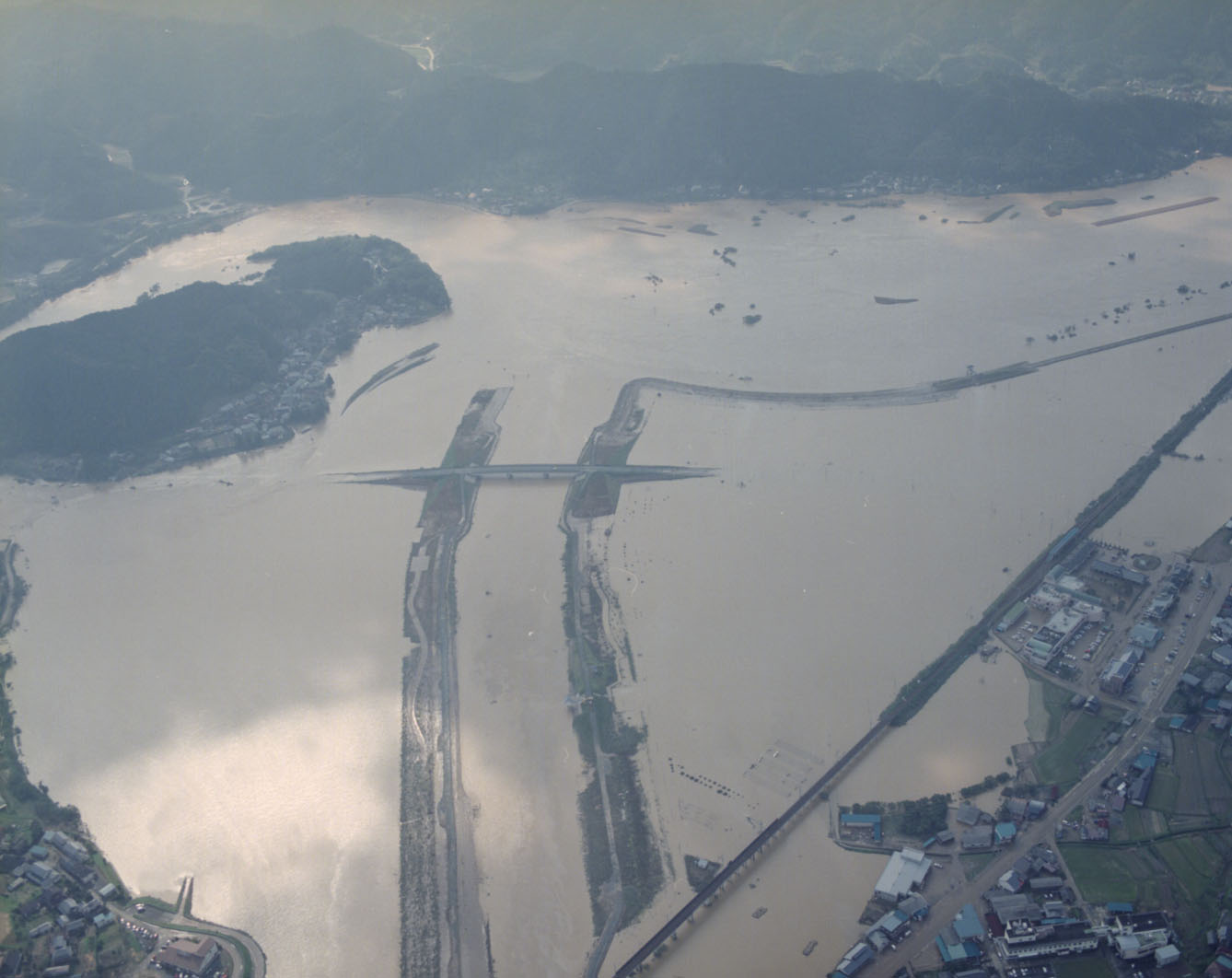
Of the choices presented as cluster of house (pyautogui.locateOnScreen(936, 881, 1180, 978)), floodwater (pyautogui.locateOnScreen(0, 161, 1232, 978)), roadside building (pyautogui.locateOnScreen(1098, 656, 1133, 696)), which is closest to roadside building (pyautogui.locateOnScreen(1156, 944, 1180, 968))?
cluster of house (pyautogui.locateOnScreen(936, 881, 1180, 978))

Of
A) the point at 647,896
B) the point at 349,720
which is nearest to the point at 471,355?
the point at 349,720

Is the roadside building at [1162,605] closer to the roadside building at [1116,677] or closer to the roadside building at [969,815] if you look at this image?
the roadside building at [1116,677]

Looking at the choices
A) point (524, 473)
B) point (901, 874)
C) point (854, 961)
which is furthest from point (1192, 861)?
point (524, 473)

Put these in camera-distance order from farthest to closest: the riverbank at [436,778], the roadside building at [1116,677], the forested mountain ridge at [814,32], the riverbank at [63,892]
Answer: the forested mountain ridge at [814,32] < the roadside building at [1116,677] < the riverbank at [436,778] < the riverbank at [63,892]

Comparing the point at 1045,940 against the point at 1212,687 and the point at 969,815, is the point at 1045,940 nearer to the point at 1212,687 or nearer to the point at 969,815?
the point at 969,815

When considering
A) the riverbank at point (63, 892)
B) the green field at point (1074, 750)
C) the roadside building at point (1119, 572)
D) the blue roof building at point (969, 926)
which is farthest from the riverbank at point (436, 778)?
the roadside building at point (1119, 572)

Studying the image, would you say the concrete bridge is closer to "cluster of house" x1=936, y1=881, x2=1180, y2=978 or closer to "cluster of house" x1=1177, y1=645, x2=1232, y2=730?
"cluster of house" x1=1177, y1=645, x2=1232, y2=730
